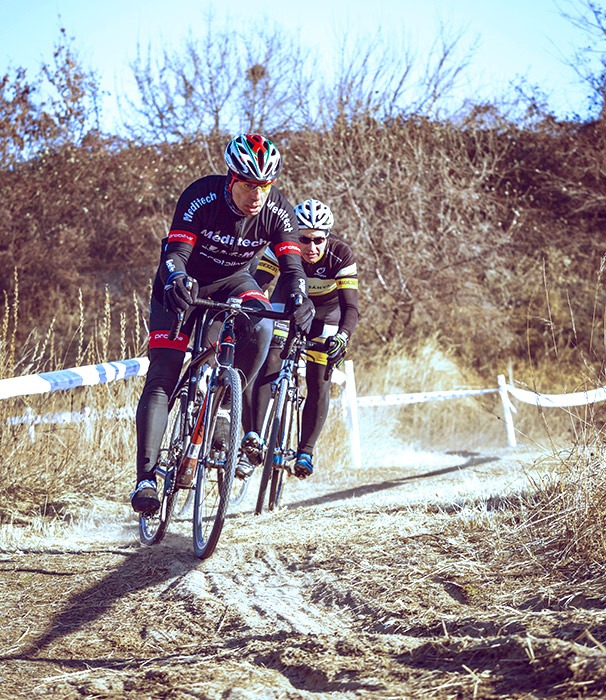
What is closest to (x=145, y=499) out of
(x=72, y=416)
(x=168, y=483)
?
(x=168, y=483)

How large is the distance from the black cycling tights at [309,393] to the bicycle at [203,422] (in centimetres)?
126

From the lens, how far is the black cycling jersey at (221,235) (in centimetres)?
407

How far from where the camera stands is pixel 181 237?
403 cm

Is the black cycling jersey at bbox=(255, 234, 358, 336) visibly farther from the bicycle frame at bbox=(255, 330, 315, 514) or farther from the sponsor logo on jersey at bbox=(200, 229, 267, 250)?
the sponsor logo on jersey at bbox=(200, 229, 267, 250)

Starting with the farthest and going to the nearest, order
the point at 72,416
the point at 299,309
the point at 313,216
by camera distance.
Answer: the point at 72,416 → the point at 313,216 → the point at 299,309

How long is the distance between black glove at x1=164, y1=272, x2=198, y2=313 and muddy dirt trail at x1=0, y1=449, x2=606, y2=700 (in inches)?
50.3

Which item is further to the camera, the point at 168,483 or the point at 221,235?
the point at 221,235

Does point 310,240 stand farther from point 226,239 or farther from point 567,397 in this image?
point 567,397

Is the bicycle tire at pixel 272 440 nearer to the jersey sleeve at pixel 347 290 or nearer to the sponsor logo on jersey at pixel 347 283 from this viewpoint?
the jersey sleeve at pixel 347 290

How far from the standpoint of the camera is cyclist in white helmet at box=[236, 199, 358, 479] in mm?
5363

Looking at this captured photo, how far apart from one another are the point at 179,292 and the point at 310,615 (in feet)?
5.50

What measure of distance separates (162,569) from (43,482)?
1.99 meters

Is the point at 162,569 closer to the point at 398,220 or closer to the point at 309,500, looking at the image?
the point at 309,500

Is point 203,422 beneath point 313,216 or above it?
beneath
